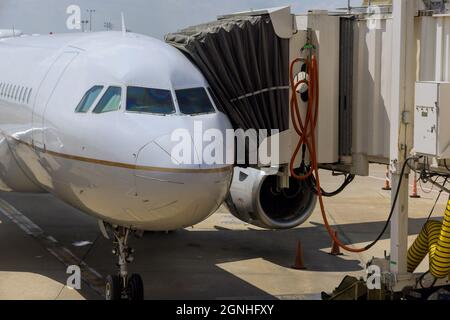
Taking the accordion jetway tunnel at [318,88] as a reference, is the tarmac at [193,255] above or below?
below

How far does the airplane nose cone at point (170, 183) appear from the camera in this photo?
32.3 ft

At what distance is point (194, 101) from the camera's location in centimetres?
1084

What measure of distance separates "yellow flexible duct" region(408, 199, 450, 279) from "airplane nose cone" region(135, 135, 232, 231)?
9.05 ft

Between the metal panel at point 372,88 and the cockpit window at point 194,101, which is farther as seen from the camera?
the metal panel at point 372,88

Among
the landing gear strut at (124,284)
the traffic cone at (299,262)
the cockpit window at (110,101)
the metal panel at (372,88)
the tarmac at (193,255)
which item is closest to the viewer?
the cockpit window at (110,101)

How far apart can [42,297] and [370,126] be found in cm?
548

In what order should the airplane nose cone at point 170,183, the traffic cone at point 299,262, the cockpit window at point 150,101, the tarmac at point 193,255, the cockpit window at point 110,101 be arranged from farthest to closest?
the traffic cone at point 299,262, the tarmac at point 193,255, the cockpit window at point 110,101, the cockpit window at point 150,101, the airplane nose cone at point 170,183

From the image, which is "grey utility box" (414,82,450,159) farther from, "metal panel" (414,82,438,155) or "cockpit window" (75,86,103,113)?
"cockpit window" (75,86,103,113)

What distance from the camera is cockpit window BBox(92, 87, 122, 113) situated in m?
10.7

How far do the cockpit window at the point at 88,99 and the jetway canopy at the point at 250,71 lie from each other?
63.4 inches

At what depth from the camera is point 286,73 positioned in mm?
11680

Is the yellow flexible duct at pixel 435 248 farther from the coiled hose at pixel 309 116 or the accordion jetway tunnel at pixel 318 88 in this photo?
the coiled hose at pixel 309 116

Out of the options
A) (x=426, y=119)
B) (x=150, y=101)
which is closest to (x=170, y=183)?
(x=150, y=101)

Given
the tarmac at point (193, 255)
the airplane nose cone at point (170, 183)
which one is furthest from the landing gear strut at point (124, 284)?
the airplane nose cone at point (170, 183)
